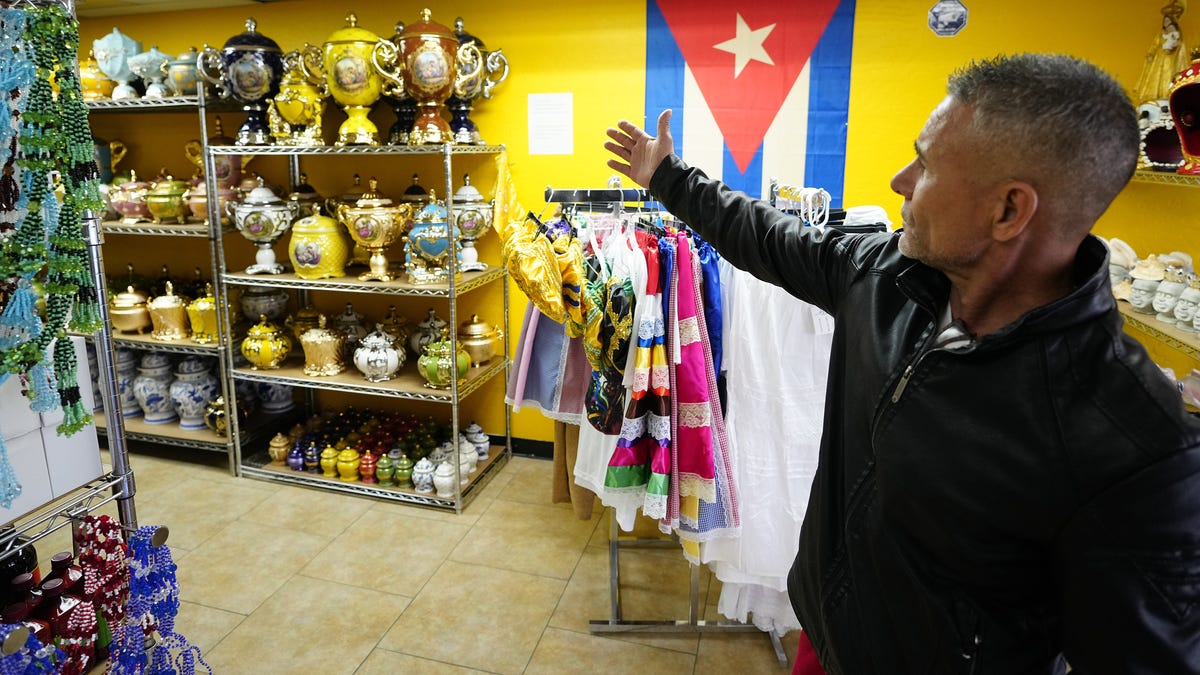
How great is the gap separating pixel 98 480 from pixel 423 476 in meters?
1.77

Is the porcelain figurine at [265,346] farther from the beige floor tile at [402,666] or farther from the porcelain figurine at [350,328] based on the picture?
the beige floor tile at [402,666]

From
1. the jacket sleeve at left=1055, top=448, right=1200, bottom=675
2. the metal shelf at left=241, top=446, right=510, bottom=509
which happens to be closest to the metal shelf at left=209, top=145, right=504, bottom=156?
the metal shelf at left=241, top=446, right=510, bottom=509

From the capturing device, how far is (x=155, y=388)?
136 inches

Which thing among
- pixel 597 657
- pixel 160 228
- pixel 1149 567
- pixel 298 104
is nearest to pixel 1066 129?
pixel 1149 567

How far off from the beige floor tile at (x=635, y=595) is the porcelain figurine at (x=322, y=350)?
1445 millimetres

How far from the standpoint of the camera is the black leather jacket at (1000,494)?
74 cm

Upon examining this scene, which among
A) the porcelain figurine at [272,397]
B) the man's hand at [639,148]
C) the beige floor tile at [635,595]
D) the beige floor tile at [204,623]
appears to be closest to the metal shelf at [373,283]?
the porcelain figurine at [272,397]

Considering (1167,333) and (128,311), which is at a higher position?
(1167,333)

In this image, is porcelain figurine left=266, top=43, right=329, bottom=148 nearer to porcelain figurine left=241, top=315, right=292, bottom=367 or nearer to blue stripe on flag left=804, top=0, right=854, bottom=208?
porcelain figurine left=241, top=315, right=292, bottom=367

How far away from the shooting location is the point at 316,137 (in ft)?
9.86

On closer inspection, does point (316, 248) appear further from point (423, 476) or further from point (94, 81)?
point (94, 81)

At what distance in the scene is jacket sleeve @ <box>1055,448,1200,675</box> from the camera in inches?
28.7

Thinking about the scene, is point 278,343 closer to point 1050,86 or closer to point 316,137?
point 316,137

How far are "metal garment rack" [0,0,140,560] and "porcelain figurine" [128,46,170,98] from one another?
2.34 metres
